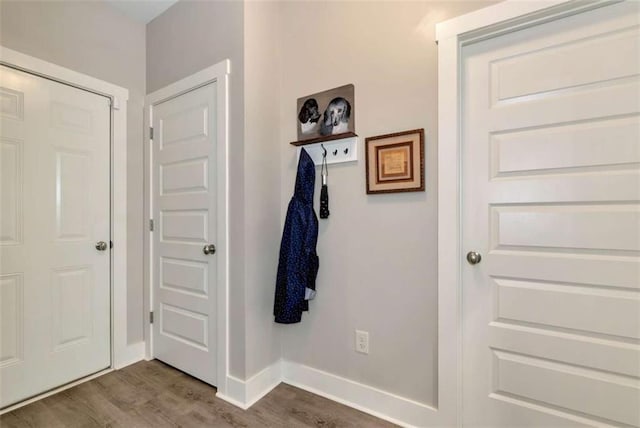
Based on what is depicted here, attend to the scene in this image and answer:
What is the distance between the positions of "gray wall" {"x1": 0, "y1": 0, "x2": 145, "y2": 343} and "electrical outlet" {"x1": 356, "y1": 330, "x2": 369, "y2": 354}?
1750 mm

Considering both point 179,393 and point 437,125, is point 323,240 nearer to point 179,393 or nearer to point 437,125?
point 437,125

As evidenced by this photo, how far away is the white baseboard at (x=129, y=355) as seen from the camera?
2158mm

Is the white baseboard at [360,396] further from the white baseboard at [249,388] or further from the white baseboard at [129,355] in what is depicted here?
the white baseboard at [129,355]

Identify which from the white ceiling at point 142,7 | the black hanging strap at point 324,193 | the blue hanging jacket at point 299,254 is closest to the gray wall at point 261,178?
the blue hanging jacket at point 299,254

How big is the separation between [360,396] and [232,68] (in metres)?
2.12

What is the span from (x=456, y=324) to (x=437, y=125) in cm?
99

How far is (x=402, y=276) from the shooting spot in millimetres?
1588

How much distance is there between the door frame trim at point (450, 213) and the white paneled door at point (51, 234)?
227 centimetres

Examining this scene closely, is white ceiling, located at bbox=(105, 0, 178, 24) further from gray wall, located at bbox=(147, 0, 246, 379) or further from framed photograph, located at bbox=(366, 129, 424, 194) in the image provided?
framed photograph, located at bbox=(366, 129, 424, 194)

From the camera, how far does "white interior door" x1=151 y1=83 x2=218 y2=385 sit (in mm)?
1948

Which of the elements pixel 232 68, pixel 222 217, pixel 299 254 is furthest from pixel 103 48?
pixel 299 254

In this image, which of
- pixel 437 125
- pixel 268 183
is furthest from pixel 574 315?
pixel 268 183

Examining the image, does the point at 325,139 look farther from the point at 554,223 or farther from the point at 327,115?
the point at 554,223

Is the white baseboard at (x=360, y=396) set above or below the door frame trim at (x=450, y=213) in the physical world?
below
